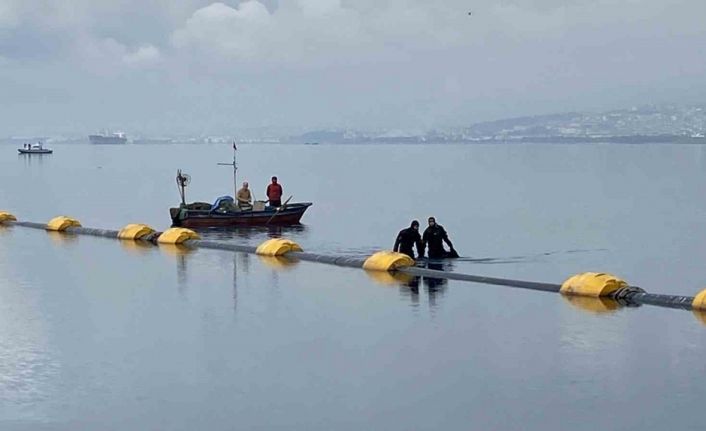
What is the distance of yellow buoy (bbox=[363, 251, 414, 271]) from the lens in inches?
999

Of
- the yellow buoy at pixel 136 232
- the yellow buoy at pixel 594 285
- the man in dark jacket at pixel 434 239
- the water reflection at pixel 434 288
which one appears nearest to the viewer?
the yellow buoy at pixel 594 285

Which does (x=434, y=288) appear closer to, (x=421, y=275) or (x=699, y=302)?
(x=421, y=275)

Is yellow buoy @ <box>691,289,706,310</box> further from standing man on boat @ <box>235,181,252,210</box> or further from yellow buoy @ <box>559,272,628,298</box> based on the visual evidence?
standing man on boat @ <box>235,181,252,210</box>

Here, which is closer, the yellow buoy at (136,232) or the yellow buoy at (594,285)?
the yellow buoy at (594,285)

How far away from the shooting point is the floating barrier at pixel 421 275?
20.9 metres

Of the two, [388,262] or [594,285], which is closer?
[594,285]

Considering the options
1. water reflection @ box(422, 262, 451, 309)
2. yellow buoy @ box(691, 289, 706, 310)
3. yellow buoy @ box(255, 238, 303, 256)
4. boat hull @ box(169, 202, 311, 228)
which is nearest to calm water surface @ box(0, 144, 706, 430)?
water reflection @ box(422, 262, 451, 309)

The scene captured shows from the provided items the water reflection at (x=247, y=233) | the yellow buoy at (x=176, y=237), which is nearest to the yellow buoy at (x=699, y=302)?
the yellow buoy at (x=176, y=237)

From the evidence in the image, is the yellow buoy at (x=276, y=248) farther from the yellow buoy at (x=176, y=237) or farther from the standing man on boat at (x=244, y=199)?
the standing man on boat at (x=244, y=199)

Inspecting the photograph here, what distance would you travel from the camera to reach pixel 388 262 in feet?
83.7

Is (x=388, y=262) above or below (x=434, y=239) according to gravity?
below

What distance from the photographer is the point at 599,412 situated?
1351 cm

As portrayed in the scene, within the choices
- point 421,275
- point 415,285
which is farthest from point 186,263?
point 415,285

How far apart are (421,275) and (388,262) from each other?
3.41 ft
